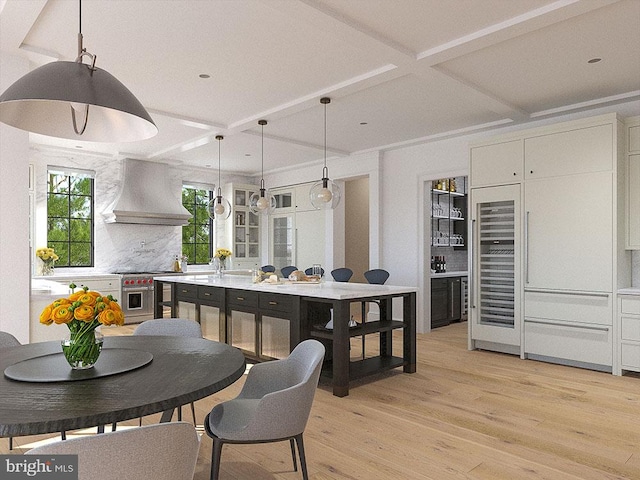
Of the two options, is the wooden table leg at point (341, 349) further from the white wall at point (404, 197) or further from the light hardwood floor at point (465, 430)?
the white wall at point (404, 197)

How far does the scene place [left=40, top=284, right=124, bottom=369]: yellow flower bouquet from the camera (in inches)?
69.3

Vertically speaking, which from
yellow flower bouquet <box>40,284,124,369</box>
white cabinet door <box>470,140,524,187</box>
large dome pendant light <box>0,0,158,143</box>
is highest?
white cabinet door <box>470,140,524,187</box>

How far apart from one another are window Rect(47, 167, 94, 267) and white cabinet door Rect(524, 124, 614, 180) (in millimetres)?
6470

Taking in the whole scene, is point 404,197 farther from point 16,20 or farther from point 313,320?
point 16,20

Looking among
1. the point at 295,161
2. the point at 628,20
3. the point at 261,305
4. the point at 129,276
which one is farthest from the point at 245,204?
the point at 628,20

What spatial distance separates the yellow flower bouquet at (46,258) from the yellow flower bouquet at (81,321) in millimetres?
5386

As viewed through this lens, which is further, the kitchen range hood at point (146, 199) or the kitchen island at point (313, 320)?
the kitchen range hood at point (146, 199)

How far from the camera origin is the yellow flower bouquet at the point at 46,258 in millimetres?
6453

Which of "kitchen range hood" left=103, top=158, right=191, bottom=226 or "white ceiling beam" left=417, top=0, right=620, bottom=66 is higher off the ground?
"white ceiling beam" left=417, top=0, right=620, bottom=66

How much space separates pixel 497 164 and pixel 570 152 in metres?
0.75

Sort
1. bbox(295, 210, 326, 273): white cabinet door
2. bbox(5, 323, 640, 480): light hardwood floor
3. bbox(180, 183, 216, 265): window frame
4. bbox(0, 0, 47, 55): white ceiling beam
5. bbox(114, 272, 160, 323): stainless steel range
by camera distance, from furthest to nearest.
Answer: bbox(180, 183, 216, 265): window frame
bbox(295, 210, 326, 273): white cabinet door
bbox(114, 272, 160, 323): stainless steel range
bbox(0, 0, 47, 55): white ceiling beam
bbox(5, 323, 640, 480): light hardwood floor

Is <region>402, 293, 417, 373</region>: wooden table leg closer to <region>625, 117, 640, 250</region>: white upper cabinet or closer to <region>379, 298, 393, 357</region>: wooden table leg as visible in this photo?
<region>379, 298, 393, 357</region>: wooden table leg

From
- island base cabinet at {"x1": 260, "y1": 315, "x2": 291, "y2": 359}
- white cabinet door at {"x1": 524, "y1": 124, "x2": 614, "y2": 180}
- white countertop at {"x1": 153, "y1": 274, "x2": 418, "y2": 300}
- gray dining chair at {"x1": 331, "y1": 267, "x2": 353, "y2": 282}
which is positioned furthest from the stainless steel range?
white cabinet door at {"x1": 524, "y1": 124, "x2": 614, "y2": 180}

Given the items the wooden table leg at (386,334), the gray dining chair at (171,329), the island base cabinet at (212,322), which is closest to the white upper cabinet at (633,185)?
the wooden table leg at (386,334)
